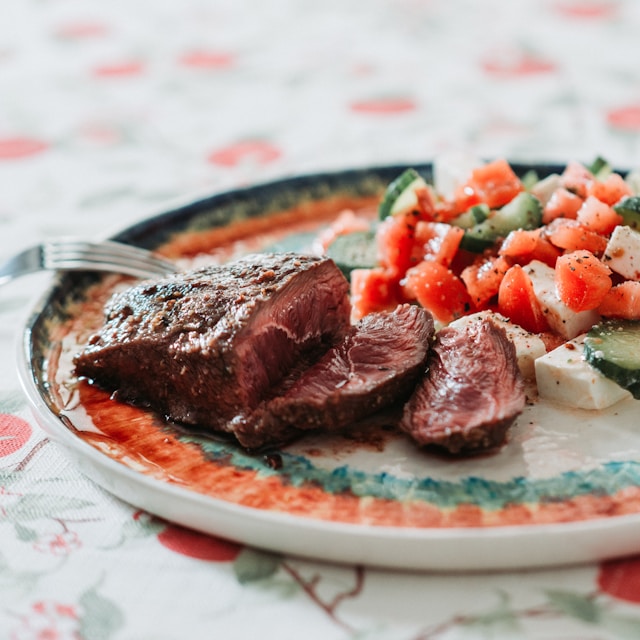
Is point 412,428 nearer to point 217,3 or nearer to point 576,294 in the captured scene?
point 576,294

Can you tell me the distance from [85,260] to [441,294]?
173 cm

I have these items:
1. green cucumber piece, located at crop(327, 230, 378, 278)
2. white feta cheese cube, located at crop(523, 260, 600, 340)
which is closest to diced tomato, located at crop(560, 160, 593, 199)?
white feta cheese cube, located at crop(523, 260, 600, 340)

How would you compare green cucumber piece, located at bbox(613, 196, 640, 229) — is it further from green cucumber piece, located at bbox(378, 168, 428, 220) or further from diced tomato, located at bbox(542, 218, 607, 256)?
green cucumber piece, located at bbox(378, 168, 428, 220)

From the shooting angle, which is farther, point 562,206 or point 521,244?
point 562,206

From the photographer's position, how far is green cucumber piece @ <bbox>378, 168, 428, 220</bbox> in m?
4.11

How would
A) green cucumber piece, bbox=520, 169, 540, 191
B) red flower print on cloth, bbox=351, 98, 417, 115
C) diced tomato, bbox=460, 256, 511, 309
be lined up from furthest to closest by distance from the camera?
red flower print on cloth, bbox=351, 98, 417, 115 → green cucumber piece, bbox=520, 169, 540, 191 → diced tomato, bbox=460, 256, 511, 309

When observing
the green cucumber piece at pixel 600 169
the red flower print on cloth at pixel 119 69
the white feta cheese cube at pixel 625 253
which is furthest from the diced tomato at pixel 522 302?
the red flower print on cloth at pixel 119 69

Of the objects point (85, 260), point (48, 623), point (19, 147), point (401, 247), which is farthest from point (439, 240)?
point (19, 147)

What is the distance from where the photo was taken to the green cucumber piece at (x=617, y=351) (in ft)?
10.0

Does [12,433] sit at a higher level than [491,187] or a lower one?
lower

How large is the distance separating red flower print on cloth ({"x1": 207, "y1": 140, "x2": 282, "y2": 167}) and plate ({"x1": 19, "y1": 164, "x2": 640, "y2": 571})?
3.06 metres

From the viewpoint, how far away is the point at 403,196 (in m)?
4.16

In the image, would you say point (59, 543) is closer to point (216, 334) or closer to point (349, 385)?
point (216, 334)

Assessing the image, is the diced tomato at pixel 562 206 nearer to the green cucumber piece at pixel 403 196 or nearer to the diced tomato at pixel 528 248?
the diced tomato at pixel 528 248
